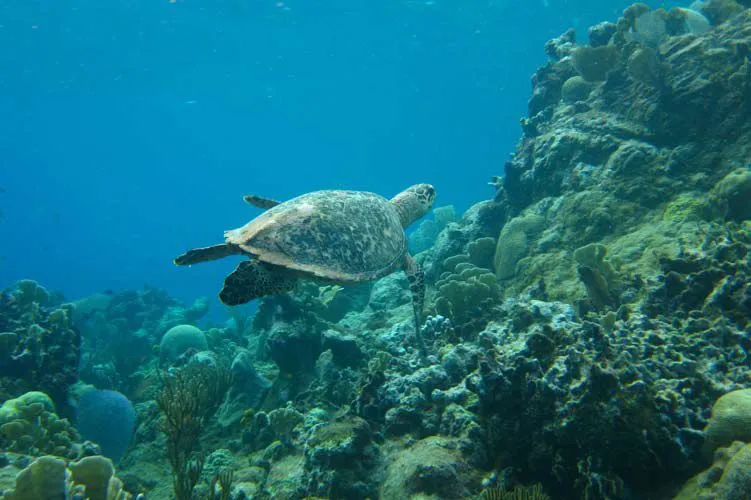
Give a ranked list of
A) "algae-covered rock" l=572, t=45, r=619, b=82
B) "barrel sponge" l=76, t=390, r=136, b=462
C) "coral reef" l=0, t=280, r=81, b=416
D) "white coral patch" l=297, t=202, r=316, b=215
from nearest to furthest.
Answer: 1. "white coral patch" l=297, t=202, r=316, b=215
2. "coral reef" l=0, t=280, r=81, b=416
3. "barrel sponge" l=76, t=390, r=136, b=462
4. "algae-covered rock" l=572, t=45, r=619, b=82

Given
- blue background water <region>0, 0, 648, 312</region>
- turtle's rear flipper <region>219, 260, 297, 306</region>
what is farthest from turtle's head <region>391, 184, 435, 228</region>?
blue background water <region>0, 0, 648, 312</region>

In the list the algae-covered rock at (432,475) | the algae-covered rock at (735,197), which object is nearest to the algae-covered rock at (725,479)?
the algae-covered rock at (432,475)

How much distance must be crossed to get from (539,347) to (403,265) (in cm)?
348

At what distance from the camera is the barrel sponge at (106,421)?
25.3ft

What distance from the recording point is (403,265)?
6797 mm

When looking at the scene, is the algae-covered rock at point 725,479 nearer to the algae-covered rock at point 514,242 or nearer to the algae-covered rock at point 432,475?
the algae-covered rock at point 432,475

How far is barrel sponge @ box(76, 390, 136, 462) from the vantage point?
7.72m

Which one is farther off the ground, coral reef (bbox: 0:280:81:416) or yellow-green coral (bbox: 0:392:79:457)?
coral reef (bbox: 0:280:81:416)

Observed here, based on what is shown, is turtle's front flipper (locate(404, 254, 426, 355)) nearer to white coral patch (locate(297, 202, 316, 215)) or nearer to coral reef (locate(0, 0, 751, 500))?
coral reef (locate(0, 0, 751, 500))

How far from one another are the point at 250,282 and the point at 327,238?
1.14m

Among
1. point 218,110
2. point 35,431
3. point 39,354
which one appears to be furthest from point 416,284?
point 218,110

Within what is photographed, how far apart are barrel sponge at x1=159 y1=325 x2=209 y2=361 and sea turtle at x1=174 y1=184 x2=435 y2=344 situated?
27.8 ft

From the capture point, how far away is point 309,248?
495 centimetres

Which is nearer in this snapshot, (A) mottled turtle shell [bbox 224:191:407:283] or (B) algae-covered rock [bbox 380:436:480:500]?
(B) algae-covered rock [bbox 380:436:480:500]
